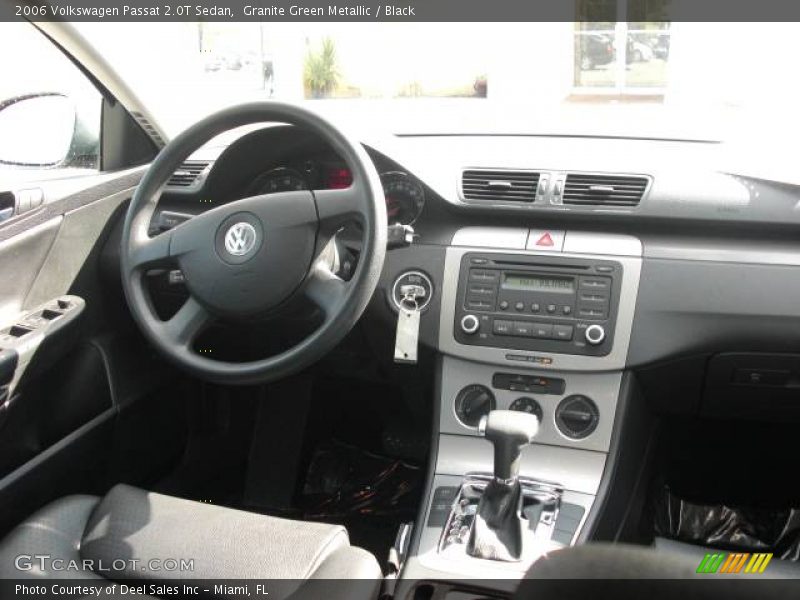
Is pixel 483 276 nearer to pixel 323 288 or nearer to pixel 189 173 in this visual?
pixel 323 288

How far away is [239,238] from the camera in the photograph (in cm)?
179

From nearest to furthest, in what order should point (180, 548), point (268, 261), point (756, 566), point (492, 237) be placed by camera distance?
point (756, 566), point (180, 548), point (268, 261), point (492, 237)

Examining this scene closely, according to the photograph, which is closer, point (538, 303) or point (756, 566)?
point (756, 566)

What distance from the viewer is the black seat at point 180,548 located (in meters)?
1.56

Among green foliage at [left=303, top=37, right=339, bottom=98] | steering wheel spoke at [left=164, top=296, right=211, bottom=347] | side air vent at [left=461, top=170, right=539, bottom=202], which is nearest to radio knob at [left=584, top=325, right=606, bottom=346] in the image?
side air vent at [left=461, top=170, right=539, bottom=202]

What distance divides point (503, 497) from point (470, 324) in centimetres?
45

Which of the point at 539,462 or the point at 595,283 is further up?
the point at 595,283

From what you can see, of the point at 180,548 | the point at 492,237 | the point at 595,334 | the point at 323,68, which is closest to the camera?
the point at 180,548

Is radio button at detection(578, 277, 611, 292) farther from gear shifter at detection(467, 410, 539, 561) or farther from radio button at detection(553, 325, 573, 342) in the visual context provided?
gear shifter at detection(467, 410, 539, 561)

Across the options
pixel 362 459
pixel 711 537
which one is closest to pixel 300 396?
pixel 362 459

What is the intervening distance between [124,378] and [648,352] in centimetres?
139

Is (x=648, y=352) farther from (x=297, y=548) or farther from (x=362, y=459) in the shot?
(x=362, y=459)

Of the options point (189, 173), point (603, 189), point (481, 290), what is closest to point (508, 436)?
point (481, 290)

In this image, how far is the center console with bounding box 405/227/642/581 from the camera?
2039 mm
